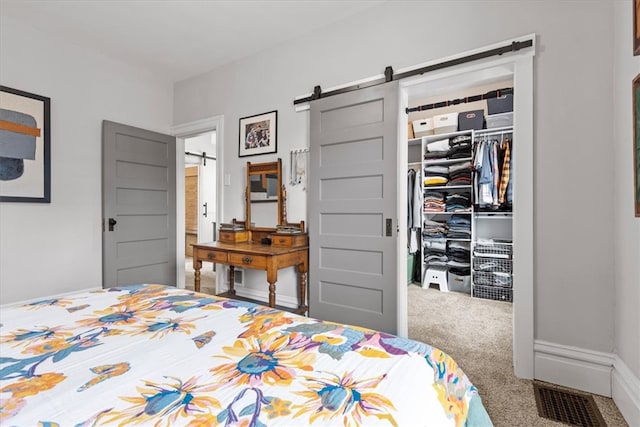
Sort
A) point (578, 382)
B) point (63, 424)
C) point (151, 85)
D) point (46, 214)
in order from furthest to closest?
point (151, 85), point (46, 214), point (578, 382), point (63, 424)

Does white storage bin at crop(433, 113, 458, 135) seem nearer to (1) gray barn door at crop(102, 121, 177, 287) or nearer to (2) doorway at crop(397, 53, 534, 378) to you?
(2) doorway at crop(397, 53, 534, 378)

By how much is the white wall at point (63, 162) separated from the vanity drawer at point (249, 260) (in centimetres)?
166

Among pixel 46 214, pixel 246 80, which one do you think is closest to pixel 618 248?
pixel 246 80

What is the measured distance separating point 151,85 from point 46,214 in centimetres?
181

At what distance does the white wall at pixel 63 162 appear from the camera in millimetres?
2633

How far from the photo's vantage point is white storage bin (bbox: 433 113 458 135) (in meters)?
3.93

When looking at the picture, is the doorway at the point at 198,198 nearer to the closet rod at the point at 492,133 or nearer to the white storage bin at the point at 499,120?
the closet rod at the point at 492,133

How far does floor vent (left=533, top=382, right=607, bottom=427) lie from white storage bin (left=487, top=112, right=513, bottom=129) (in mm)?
2859

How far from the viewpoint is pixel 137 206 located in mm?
3424

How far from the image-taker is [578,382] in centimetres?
176

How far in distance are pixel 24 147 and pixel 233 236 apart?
193 cm

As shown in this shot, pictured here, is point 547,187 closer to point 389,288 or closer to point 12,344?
point 389,288

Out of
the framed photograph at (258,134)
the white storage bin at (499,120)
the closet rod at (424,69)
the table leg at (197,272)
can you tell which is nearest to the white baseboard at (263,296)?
the table leg at (197,272)

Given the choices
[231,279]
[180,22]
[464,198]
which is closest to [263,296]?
[231,279]
